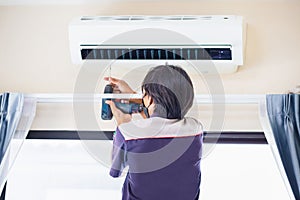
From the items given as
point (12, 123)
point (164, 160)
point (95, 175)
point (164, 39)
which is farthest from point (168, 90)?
point (12, 123)

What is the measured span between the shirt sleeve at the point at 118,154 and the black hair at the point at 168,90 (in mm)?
156

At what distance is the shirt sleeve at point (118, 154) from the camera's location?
61.6 inches

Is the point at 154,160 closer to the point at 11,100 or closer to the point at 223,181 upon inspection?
the point at 223,181

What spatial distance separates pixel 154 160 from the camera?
1.51m

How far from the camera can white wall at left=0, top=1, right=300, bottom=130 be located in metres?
2.02

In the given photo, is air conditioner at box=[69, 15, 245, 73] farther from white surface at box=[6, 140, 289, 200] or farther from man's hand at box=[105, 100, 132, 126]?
white surface at box=[6, 140, 289, 200]

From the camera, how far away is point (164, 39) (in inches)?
75.4

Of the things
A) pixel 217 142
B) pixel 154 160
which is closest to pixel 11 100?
pixel 154 160

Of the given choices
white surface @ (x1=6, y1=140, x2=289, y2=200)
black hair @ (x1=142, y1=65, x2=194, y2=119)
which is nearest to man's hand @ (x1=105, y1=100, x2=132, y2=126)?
white surface @ (x1=6, y1=140, x2=289, y2=200)

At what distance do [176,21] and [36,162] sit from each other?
35.0 inches

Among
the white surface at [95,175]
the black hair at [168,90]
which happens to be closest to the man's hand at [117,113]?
the white surface at [95,175]

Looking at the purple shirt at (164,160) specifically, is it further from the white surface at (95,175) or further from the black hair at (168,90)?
the white surface at (95,175)

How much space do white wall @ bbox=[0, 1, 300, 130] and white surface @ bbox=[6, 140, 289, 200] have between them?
11 cm

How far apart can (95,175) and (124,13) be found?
774 mm
